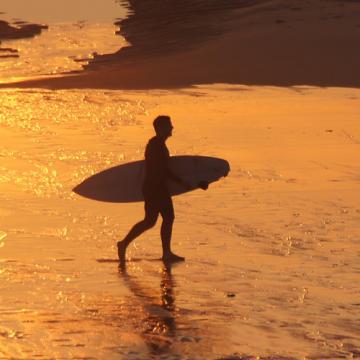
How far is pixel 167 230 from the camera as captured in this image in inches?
520

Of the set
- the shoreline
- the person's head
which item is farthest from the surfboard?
the shoreline

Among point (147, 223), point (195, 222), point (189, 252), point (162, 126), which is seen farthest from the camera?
point (195, 222)

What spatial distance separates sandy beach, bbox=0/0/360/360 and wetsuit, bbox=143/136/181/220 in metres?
0.48

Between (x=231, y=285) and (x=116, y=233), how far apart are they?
280 centimetres

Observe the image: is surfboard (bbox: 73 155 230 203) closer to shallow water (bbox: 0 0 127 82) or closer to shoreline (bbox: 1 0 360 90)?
shoreline (bbox: 1 0 360 90)

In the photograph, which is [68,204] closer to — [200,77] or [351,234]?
[351,234]

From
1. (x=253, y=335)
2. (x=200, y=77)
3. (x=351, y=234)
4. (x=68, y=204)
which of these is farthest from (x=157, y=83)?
(x=253, y=335)

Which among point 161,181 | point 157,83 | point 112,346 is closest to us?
point 112,346

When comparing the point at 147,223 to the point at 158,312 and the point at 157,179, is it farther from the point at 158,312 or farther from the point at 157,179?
the point at 158,312

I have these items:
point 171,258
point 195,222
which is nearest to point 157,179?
point 171,258

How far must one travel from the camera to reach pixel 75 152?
1981 centimetres

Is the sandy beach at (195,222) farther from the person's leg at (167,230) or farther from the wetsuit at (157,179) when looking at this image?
the wetsuit at (157,179)

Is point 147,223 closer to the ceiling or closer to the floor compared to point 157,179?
closer to the floor

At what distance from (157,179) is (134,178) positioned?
1390 mm
